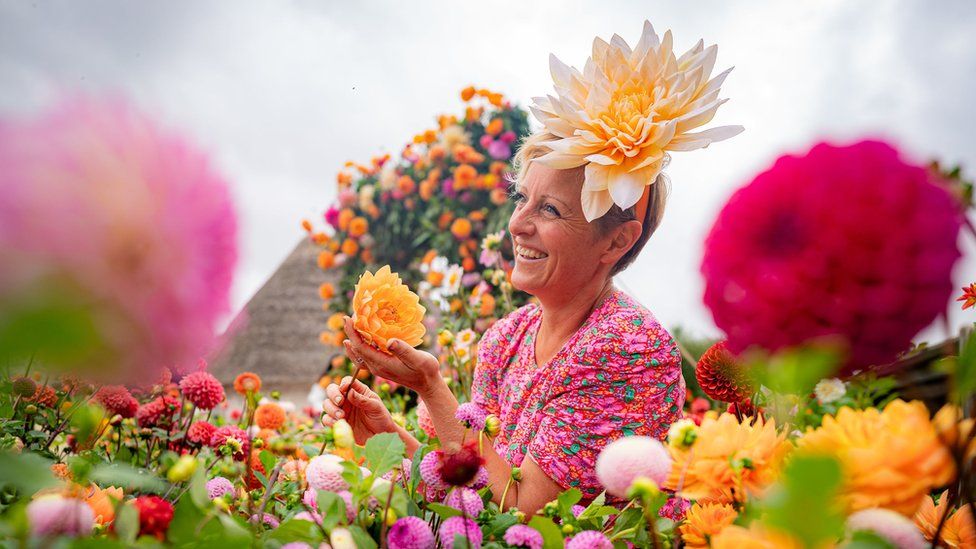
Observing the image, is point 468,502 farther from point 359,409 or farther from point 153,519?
point 359,409

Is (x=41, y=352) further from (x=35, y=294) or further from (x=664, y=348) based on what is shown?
(x=664, y=348)

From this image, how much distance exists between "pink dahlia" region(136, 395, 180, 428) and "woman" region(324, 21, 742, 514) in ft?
1.32

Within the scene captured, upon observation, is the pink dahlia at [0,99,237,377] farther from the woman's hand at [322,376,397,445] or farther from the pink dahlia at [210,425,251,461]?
the woman's hand at [322,376,397,445]

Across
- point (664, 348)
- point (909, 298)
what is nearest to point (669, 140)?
point (664, 348)

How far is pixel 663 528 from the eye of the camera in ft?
2.13

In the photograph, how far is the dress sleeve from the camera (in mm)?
1191

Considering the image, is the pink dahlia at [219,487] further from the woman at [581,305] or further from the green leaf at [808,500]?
the green leaf at [808,500]

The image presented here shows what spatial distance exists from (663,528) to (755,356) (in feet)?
0.77

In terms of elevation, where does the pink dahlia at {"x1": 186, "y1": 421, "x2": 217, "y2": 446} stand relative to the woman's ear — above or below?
below

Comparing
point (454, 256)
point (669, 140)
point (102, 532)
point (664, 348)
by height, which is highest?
point (454, 256)

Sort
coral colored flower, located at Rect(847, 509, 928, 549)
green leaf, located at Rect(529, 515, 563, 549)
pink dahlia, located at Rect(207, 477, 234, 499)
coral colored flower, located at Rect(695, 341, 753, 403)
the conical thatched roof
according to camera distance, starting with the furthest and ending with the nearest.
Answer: the conical thatched roof < coral colored flower, located at Rect(695, 341, 753, 403) < pink dahlia, located at Rect(207, 477, 234, 499) < green leaf, located at Rect(529, 515, 563, 549) < coral colored flower, located at Rect(847, 509, 928, 549)

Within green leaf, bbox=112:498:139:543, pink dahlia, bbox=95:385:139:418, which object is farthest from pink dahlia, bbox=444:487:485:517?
pink dahlia, bbox=95:385:139:418

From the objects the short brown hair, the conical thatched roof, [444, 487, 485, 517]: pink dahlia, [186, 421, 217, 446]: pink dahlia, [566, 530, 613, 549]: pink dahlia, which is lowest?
[566, 530, 613, 549]: pink dahlia

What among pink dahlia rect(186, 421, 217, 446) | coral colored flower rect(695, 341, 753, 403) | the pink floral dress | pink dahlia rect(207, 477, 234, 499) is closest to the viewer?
pink dahlia rect(207, 477, 234, 499)
